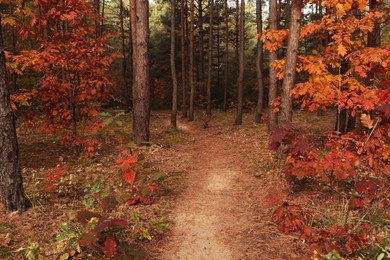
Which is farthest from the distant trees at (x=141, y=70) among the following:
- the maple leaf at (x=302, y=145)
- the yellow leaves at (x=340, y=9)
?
the maple leaf at (x=302, y=145)

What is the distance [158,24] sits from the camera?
32.7m

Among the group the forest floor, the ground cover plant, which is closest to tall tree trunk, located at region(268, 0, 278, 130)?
the ground cover plant

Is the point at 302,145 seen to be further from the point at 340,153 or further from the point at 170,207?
the point at 170,207

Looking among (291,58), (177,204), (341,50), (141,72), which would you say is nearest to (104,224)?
(177,204)

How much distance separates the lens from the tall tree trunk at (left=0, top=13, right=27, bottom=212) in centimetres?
452

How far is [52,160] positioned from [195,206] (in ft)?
16.0

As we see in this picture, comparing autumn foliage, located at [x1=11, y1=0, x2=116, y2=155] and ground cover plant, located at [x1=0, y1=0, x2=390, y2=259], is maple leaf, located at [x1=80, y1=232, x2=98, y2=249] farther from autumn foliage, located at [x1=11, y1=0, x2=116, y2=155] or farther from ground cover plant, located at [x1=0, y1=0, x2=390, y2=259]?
autumn foliage, located at [x1=11, y1=0, x2=116, y2=155]

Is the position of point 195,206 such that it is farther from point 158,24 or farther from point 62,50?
point 158,24

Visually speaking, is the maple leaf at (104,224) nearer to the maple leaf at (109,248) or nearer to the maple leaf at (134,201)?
the maple leaf at (109,248)

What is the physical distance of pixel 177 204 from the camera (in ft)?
19.6

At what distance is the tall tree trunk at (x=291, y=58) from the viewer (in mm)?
6773

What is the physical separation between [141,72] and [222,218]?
21.6 ft

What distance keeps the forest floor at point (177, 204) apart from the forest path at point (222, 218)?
0.05 feet

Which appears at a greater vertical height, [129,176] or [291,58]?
[291,58]
